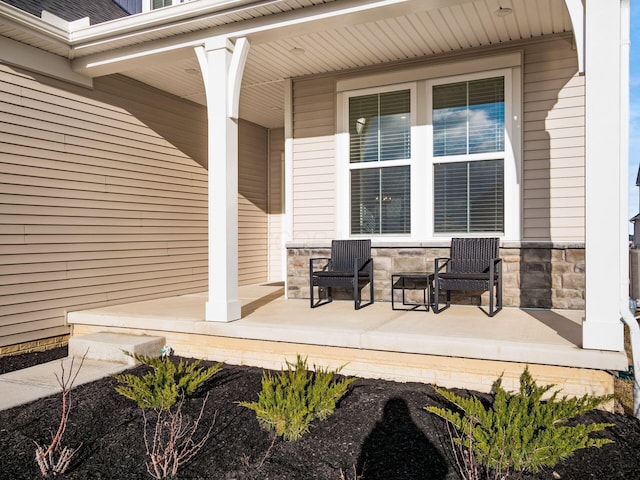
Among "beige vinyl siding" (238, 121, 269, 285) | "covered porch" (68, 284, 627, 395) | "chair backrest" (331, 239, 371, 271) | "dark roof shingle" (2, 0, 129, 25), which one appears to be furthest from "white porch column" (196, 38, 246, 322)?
"beige vinyl siding" (238, 121, 269, 285)

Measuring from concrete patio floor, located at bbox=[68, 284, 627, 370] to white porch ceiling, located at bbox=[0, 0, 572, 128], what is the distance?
2.46 meters

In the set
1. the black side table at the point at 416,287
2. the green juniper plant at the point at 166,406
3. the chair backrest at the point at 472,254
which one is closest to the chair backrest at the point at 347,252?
the black side table at the point at 416,287

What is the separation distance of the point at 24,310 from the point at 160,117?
283 centimetres

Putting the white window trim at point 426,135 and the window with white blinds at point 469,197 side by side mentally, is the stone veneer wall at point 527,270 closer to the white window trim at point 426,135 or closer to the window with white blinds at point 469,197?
the white window trim at point 426,135

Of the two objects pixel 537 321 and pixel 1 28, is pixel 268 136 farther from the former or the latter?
pixel 537 321

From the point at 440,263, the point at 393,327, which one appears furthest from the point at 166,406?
the point at 440,263

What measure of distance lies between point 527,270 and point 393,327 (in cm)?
177

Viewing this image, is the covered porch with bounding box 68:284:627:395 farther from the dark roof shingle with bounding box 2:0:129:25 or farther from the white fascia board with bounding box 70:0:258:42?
the dark roof shingle with bounding box 2:0:129:25

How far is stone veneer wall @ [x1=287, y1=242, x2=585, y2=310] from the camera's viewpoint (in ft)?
15.6

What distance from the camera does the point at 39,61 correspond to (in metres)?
4.92

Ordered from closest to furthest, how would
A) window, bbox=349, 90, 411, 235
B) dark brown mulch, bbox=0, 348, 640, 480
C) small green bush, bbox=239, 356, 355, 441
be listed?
dark brown mulch, bbox=0, 348, 640, 480
small green bush, bbox=239, 356, 355, 441
window, bbox=349, 90, 411, 235

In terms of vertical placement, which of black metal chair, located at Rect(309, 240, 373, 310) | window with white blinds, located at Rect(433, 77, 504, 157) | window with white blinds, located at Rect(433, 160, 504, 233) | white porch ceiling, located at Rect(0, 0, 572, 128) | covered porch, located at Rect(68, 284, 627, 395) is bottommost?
covered porch, located at Rect(68, 284, 627, 395)

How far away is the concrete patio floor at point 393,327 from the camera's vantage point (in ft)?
10.7

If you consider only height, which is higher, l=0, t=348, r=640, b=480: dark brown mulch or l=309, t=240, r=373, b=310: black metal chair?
l=309, t=240, r=373, b=310: black metal chair
